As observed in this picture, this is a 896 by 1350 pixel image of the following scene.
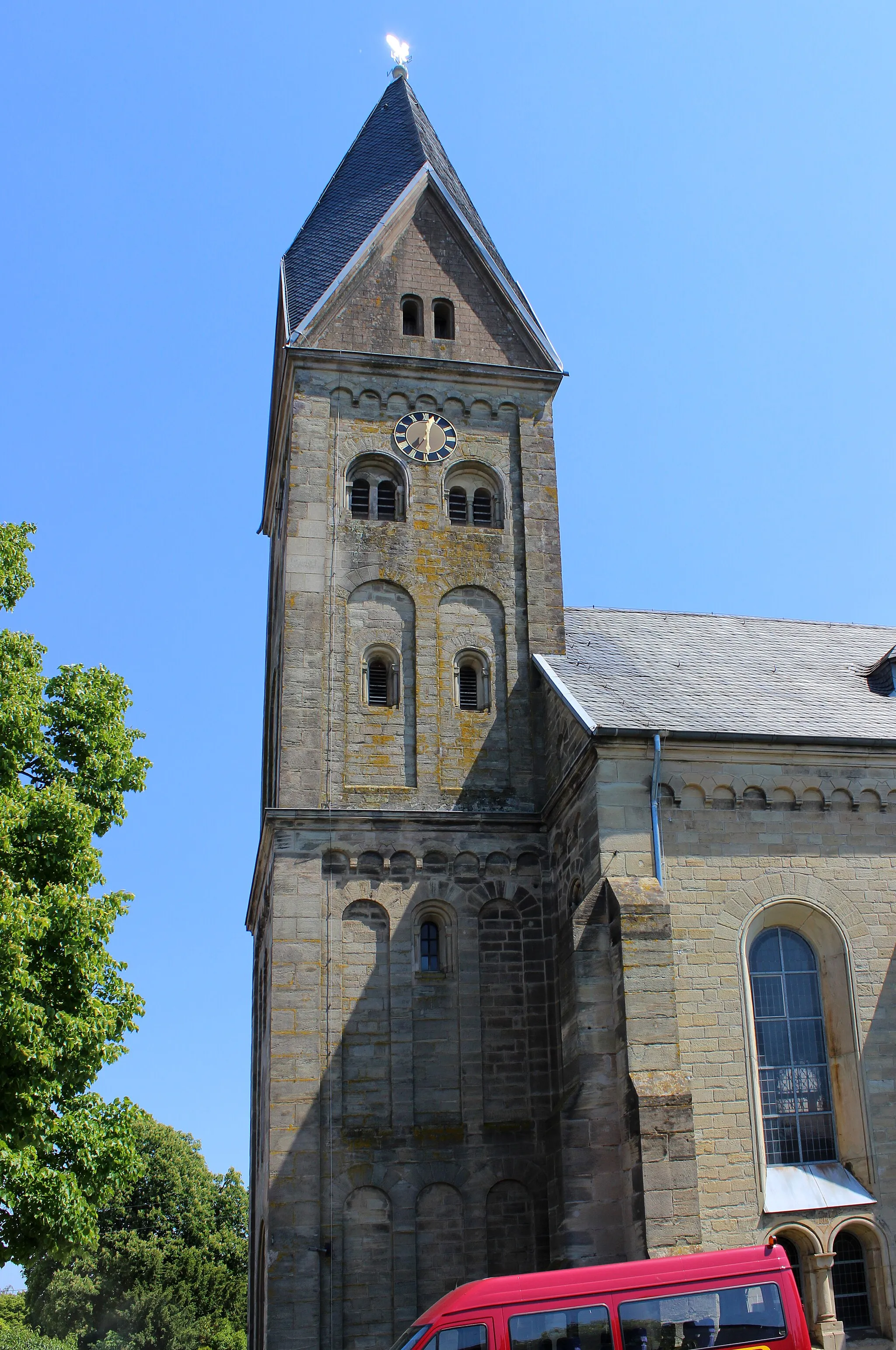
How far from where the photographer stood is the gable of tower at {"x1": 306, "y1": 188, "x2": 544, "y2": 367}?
26.1 meters

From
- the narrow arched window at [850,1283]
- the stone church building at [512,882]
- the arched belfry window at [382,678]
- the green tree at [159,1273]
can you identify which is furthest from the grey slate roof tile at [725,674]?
the green tree at [159,1273]

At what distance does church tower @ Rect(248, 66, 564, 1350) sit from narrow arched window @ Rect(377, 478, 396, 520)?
0.08 meters

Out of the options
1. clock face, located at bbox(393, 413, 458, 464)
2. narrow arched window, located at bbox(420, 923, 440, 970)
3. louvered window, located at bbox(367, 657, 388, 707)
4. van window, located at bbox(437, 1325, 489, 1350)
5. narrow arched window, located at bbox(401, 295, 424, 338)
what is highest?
narrow arched window, located at bbox(401, 295, 424, 338)

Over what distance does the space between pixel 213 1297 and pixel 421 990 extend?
41.6 metres

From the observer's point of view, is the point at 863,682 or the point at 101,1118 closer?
the point at 101,1118

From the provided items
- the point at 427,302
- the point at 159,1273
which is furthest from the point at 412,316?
the point at 159,1273

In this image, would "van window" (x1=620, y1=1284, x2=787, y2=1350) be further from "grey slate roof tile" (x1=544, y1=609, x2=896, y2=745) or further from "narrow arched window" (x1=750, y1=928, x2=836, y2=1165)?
"grey slate roof tile" (x1=544, y1=609, x2=896, y2=745)

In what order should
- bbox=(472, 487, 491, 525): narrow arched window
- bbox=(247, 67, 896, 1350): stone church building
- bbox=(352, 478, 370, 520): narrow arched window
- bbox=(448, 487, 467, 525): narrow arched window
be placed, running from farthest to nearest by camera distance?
1. bbox=(472, 487, 491, 525): narrow arched window
2. bbox=(448, 487, 467, 525): narrow arched window
3. bbox=(352, 478, 370, 520): narrow arched window
4. bbox=(247, 67, 896, 1350): stone church building

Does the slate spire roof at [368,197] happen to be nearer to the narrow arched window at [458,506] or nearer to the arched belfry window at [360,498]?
the arched belfry window at [360,498]

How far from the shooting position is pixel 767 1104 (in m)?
18.5

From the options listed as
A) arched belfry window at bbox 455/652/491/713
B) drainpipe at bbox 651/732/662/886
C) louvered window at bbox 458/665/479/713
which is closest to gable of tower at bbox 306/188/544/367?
arched belfry window at bbox 455/652/491/713

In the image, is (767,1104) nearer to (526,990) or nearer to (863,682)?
(526,990)

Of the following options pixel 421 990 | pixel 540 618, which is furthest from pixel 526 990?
pixel 540 618

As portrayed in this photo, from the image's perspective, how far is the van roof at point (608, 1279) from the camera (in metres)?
13.0
